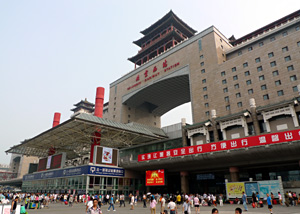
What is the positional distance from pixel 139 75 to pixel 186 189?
3896 cm

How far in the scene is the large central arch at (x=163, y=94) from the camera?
2269 inches

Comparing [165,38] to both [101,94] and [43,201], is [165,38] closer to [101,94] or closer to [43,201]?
[101,94]

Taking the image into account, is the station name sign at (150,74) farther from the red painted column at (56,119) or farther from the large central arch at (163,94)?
the red painted column at (56,119)

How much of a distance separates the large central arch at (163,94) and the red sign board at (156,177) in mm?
25227

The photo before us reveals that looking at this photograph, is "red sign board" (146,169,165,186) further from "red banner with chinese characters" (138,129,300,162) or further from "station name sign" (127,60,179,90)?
"station name sign" (127,60,179,90)

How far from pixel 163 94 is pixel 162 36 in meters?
22.9

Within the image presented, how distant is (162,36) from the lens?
254 ft

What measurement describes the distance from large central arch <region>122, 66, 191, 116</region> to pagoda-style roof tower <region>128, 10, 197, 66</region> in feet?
54.6

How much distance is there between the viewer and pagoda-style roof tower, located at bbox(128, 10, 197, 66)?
75.3 metres

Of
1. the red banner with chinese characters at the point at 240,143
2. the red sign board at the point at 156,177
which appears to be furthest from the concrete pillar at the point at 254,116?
the red sign board at the point at 156,177

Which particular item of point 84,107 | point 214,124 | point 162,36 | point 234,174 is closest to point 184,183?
point 234,174

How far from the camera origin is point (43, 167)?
5316 centimetres

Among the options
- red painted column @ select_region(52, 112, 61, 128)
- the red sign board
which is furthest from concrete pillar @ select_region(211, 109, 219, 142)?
red painted column @ select_region(52, 112, 61, 128)

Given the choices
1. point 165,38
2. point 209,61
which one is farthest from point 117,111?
point 209,61
